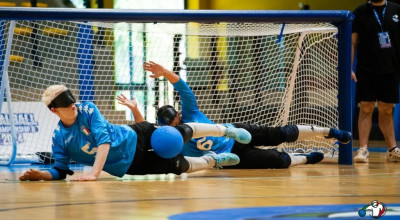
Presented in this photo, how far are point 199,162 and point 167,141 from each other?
0.67m

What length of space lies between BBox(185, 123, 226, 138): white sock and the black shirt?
2721mm

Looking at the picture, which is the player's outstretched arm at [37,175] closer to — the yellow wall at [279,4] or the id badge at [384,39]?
the id badge at [384,39]

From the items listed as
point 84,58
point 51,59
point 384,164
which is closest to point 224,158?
point 384,164

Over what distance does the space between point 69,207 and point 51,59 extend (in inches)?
248

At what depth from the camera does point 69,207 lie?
3930 mm

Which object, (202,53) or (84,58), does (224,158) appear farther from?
(202,53)

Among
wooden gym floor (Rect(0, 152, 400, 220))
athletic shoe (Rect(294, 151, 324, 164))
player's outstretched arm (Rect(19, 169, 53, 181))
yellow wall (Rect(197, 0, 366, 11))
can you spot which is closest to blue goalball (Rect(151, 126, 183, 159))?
wooden gym floor (Rect(0, 152, 400, 220))

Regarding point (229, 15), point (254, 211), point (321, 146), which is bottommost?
point (321, 146)

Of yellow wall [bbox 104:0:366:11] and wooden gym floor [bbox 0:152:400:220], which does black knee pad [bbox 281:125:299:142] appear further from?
yellow wall [bbox 104:0:366:11]

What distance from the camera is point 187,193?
15.3ft

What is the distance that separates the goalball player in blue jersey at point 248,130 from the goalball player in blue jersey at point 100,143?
576 mm

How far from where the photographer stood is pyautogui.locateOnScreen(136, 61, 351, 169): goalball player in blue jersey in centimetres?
674

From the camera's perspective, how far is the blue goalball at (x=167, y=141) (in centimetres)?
567

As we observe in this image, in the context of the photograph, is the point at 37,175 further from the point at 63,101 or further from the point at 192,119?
the point at 192,119
